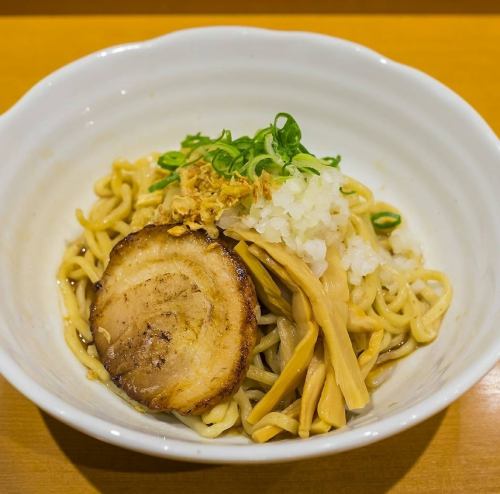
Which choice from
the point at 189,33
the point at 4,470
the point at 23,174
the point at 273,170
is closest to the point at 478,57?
the point at 189,33

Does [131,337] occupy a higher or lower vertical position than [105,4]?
lower

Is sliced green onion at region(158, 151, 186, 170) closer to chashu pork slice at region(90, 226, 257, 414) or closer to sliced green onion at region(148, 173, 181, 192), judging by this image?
sliced green onion at region(148, 173, 181, 192)

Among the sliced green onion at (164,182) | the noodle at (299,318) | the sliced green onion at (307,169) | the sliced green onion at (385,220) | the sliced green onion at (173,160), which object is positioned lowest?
the noodle at (299,318)

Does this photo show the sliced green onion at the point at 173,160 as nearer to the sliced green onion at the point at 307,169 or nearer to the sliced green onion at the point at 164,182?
the sliced green onion at the point at 164,182

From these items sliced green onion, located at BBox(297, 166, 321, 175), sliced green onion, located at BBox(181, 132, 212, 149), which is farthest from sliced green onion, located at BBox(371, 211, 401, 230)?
sliced green onion, located at BBox(181, 132, 212, 149)

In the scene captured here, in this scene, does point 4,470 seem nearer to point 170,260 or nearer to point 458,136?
point 170,260

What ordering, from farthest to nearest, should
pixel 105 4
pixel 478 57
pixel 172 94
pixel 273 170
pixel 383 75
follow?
pixel 105 4 < pixel 478 57 < pixel 172 94 < pixel 383 75 < pixel 273 170

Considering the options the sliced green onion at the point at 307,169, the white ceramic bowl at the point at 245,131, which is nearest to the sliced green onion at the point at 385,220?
the white ceramic bowl at the point at 245,131
